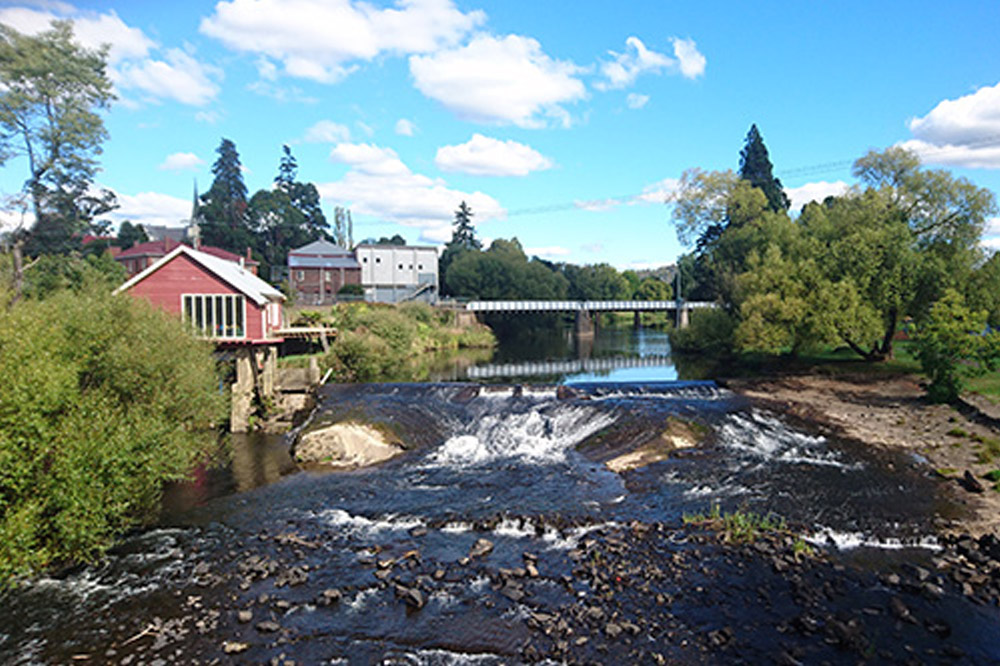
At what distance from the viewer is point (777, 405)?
2742 centimetres

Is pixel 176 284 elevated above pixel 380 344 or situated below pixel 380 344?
above

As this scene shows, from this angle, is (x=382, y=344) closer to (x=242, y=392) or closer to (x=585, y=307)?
(x=242, y=392)

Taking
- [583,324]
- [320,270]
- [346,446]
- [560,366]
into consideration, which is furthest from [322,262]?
[346,446]

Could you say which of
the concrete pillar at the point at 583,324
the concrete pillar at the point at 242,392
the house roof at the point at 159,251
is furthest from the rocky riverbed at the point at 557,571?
the house roof at the point at 159,251

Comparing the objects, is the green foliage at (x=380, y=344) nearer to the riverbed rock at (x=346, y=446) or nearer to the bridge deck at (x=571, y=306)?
the bridge deck at (x=571, y=306)

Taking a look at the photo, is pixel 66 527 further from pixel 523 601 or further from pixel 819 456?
pixel 819 456

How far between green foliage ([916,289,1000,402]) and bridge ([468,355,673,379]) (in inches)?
953

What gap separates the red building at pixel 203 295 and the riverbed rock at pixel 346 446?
8.58m

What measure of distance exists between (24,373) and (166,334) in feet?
21.4

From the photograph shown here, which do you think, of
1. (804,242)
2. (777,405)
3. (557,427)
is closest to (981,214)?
(804,242)

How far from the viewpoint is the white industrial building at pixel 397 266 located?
3622 inches

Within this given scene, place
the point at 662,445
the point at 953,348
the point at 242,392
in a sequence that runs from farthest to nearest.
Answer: the point at 242,392 < the point at 953,348 < the point at 662,445

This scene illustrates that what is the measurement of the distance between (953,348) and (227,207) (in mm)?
106717

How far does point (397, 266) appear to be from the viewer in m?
93.6
